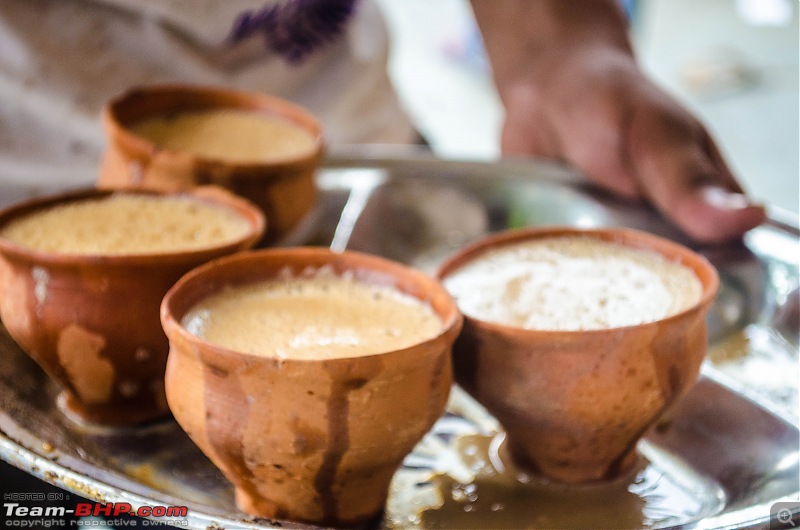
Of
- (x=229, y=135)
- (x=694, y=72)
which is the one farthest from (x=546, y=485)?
(x=694, y=72)

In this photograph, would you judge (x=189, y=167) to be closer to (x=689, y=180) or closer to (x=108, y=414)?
(x=108, y=414)

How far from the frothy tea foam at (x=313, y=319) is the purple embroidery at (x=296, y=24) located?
0.39 meters

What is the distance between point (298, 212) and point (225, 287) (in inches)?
7.7

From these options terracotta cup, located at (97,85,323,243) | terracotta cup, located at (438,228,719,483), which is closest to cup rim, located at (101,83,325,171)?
terracotta cup, located at (97,85,323,243)

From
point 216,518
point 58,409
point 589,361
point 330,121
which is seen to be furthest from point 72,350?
point 330,121

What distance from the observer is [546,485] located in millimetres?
543

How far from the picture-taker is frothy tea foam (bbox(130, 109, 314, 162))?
2.30 feet

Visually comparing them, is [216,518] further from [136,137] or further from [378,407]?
[136,137]

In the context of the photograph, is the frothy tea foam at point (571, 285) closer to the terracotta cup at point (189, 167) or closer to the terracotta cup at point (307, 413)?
the terracotta cup at point (307, 413)

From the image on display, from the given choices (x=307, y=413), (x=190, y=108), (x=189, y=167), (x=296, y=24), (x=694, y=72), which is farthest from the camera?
(x=694, y=72)

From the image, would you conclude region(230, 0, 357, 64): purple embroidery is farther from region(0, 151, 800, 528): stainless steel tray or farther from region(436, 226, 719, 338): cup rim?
region(436, 226, 719, 338): cup rim

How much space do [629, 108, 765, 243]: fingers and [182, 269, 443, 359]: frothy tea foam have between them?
340 millimetres

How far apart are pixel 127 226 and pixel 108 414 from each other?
12 centimetres

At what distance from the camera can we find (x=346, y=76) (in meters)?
0.95
